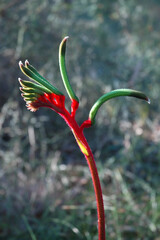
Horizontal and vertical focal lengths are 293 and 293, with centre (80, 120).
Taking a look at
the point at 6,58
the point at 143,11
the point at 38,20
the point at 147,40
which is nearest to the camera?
the point at 38,20

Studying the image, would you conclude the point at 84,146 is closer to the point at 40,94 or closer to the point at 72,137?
the point at 40,94

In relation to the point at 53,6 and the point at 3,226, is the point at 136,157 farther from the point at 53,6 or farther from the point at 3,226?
the point at 53,6

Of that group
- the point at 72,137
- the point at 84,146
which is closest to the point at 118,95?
the point at 84,146

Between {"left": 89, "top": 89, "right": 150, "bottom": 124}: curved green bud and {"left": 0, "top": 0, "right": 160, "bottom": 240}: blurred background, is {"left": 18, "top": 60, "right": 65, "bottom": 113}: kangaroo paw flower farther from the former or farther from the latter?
{"left": 0, "top": 0, "right": 160, "bottom": 240}: blurred background

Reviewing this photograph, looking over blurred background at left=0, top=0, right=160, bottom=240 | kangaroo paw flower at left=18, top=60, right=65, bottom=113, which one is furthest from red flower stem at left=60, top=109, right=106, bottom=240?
blurred background at left=0, top=0, right=160, bottom=240

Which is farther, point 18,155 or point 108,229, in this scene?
point 18,155

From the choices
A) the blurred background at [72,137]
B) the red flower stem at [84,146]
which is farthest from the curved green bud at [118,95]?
the blurred background at [72,137]

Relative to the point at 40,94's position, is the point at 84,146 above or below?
below

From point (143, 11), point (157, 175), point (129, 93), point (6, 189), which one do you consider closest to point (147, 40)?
point (143, 11)

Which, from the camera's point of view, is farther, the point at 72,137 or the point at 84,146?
the point at 72,137

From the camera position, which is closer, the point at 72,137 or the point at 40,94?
the point at 40,94
